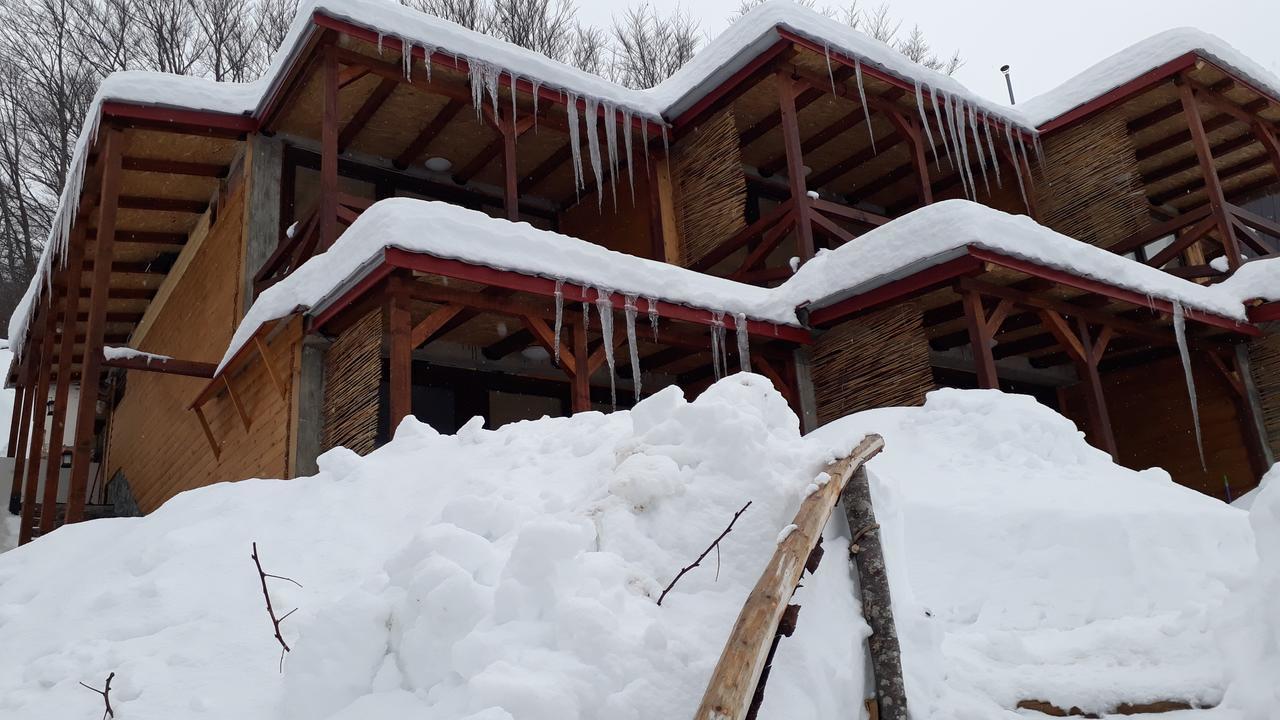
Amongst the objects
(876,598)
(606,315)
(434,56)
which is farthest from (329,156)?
(876,598)

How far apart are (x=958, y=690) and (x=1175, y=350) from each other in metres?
9.79

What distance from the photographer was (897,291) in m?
8.20

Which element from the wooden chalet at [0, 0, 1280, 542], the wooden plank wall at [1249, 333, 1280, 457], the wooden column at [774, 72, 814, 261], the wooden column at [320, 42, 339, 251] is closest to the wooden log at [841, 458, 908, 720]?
the wooden chalet at [0, 0, 1280, 542]

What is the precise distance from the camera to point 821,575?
2857mm

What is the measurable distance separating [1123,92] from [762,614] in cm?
1121

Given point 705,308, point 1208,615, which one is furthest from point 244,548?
point 705,308

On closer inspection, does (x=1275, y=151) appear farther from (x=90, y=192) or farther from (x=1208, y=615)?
(x=90, y=192)

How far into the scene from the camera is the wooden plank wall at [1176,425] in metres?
11.0

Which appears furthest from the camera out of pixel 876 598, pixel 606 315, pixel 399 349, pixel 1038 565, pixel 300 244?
pixel 300 244

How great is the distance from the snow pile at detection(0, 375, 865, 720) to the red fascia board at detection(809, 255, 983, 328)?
462cm

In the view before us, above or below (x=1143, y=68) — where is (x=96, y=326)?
below

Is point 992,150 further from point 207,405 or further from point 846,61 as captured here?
point 207,405

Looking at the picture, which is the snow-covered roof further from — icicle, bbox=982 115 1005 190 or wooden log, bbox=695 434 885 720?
wooden log, bbox=695 434 885 720

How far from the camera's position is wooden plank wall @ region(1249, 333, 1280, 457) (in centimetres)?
1058
